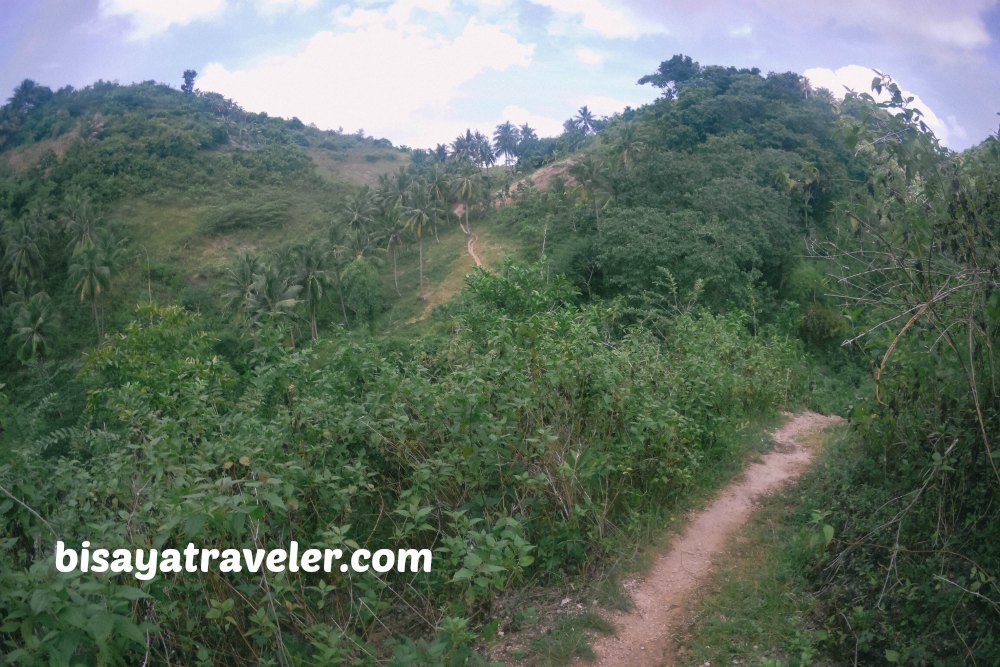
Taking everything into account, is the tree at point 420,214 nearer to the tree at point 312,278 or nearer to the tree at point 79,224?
the tree at point 312,278

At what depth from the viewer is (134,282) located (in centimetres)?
3988

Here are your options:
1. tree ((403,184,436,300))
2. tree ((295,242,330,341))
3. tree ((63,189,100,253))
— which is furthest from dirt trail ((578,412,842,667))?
tree ((63,189,100,253))

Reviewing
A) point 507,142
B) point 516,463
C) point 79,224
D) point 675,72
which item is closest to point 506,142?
point 507,142

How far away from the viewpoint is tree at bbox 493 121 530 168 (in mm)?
69875

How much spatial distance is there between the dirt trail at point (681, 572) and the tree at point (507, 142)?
216ft

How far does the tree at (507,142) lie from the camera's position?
69875 mm

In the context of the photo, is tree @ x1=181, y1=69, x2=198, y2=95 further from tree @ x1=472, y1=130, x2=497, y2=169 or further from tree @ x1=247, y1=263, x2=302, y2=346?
tree @ x1=247, y1=263, x2=302, y2=346

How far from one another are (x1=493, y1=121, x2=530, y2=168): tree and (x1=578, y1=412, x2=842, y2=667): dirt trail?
216 feet

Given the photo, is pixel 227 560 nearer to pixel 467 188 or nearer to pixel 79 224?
pixel 467 188

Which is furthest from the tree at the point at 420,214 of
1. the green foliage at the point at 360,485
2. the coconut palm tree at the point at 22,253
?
the green foliage at the point at 360,485

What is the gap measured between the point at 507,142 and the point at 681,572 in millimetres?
68616

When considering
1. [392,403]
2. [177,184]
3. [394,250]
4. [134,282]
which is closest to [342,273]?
[394,250]

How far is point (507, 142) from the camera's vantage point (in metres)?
70.1

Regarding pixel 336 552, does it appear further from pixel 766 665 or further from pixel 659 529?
pixel 659 529
